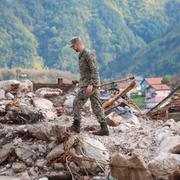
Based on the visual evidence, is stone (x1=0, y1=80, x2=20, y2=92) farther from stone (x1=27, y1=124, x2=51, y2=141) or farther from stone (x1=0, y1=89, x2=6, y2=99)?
stone (x1=27, y1=124, x2=51, y2=141)

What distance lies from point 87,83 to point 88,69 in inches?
9.0

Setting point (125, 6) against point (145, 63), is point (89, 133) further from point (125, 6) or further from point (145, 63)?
point (125, 6)

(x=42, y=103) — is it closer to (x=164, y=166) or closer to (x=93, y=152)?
(x=93, y=152)

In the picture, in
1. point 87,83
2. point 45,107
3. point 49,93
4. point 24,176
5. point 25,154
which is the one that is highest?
point 87,83

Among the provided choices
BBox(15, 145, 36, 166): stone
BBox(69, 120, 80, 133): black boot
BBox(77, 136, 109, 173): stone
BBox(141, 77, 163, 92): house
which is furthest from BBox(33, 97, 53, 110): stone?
BBox(141, 77, 163, 92): house

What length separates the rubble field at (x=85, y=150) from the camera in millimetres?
7453

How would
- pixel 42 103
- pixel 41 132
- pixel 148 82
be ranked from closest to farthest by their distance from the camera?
pixel 41 132
pixel 42 103
pixel 148 82

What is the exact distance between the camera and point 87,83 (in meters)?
9.02

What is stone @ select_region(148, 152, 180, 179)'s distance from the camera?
286 inches

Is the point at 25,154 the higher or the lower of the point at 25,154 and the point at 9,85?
the lower

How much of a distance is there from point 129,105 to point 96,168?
524 cm

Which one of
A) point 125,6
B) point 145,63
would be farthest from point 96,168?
point 125,6

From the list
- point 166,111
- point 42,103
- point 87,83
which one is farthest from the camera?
point 166,111

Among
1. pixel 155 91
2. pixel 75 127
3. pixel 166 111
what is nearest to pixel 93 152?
pixel 75 127
